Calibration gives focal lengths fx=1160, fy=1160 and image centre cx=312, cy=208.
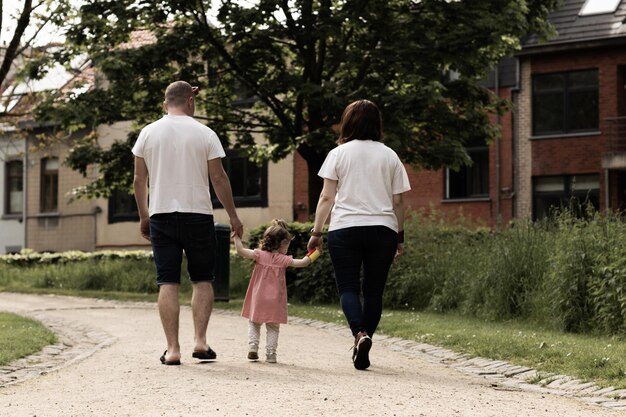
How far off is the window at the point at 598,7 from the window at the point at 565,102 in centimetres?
184

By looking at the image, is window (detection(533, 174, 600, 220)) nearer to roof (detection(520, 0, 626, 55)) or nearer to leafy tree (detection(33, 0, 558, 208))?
roof (detection(520, 0, 626, 55))

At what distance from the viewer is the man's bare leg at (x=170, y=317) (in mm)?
8438

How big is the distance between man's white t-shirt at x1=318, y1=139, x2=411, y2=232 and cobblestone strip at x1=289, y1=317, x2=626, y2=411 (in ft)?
4.84

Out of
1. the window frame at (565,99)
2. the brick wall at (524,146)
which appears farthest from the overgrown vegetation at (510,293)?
the window frame at (565,99)

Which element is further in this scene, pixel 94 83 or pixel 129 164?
pixel 94 83

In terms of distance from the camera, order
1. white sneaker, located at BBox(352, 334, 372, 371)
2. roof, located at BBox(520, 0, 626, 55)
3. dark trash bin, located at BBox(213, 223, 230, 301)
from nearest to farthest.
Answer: white sneaker, located at BBox(352, 334, 372, 371)
dark trash bin, located at BBox(213, 223, 230, 301)
roof, located at BBox(520, 0, 626, 55)

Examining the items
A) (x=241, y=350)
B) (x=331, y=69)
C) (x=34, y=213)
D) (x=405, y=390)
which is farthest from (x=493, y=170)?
(x=405, y=390)

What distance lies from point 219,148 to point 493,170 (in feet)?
83.7

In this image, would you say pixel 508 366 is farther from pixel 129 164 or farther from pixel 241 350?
pixel 129 164

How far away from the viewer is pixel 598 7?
109ft

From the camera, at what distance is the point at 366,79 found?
858 inches

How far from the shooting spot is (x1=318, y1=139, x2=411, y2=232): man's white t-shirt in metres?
8.59

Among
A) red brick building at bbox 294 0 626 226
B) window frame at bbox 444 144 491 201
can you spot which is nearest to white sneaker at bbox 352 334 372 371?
red brick building at bbox 294 0 626 226

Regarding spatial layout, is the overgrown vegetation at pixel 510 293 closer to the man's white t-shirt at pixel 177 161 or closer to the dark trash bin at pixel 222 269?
the dark trash bin at pixel 222 269
